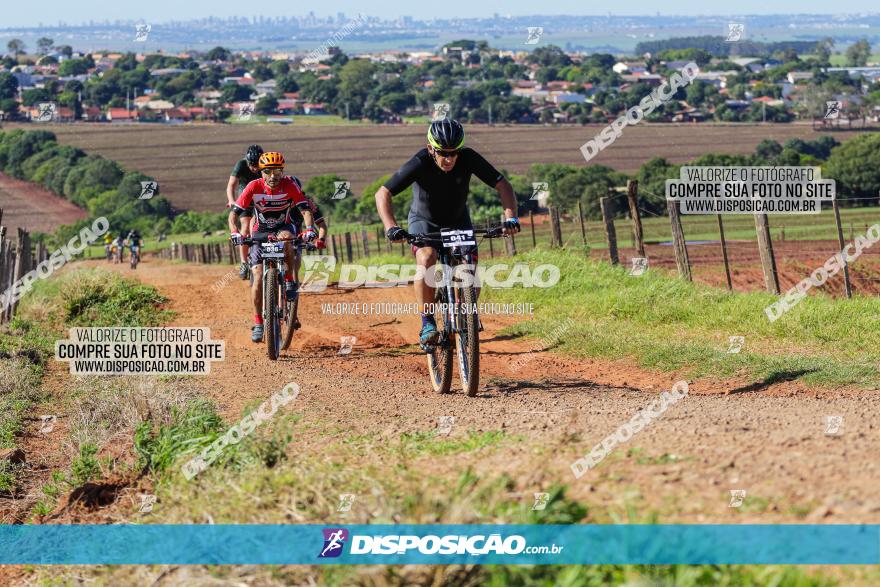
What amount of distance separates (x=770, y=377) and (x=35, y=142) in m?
102

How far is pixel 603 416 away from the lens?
7.56 metres

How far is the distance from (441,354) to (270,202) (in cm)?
350

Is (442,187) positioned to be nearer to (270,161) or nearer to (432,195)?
(432,195)

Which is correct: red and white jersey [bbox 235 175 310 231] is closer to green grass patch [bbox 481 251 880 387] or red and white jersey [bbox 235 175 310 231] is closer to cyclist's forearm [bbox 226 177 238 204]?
cyclist's forearm [bbox 226 177 238 204]

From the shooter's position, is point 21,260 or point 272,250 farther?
point 21,260

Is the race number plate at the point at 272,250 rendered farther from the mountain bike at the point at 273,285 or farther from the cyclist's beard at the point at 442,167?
the cyclist's beard at the point at 442,167

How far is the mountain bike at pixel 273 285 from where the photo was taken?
11.6 m

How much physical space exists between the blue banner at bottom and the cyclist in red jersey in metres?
6.64

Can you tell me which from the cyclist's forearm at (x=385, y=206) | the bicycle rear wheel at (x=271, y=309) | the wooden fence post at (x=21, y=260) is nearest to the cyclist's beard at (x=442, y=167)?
the cyclist's forearm at (x=385, y=206)

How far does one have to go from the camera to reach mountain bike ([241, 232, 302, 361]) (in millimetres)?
11648

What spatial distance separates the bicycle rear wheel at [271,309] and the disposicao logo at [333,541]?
22.1 feet

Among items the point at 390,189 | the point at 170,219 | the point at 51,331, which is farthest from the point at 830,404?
the point at 170,219

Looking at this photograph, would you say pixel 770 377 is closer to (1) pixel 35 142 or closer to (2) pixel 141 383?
(2) pixel 141 383

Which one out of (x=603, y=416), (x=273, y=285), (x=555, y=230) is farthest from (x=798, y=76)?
(x=603, y=416)
